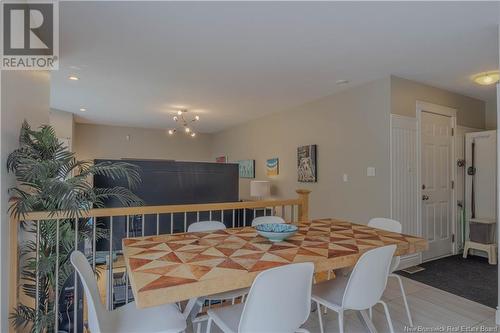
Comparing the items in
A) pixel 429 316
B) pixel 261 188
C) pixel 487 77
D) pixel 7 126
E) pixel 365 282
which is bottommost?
pixel 429 316

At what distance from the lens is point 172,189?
351 centimetres

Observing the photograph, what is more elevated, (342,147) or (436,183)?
(342,147)

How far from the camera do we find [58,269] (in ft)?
6.32

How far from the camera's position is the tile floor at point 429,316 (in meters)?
2.24

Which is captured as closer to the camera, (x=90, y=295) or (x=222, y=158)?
(x=90, y=295)

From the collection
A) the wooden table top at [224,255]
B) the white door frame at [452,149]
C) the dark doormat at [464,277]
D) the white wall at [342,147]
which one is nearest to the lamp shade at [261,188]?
the white wall at [342,147]

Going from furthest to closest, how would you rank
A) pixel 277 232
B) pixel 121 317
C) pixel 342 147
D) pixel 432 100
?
pixel 342 147
pixel 432 100
pixel 277 232
pixel 121 317

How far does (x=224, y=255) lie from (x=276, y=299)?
414 millimetres

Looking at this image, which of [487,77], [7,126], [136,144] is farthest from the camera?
[136,144]

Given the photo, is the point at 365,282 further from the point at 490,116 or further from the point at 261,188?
the point at 490,116

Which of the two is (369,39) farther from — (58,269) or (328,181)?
(58,269)

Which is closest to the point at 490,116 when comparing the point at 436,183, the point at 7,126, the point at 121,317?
the point at 436,183

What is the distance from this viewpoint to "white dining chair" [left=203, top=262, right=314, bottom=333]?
1.25 m

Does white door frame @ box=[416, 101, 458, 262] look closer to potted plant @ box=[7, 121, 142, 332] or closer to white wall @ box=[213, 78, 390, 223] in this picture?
white wall @ box=[213, 78, 390, 223]
